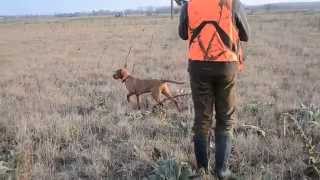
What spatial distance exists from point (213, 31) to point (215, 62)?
302mm

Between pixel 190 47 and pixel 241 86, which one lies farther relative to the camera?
pixel 241 86

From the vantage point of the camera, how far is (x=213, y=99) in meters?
5.39

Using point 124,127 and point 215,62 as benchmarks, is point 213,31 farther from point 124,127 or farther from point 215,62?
point 124,127

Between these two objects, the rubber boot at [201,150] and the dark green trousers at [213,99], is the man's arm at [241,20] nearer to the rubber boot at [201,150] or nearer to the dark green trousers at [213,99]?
the dark green trousers at [213,99]

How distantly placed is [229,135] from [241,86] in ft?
19.5

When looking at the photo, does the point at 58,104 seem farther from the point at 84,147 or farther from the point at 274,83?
the point at 274,83

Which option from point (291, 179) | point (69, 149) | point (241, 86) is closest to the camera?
point (291, 179)

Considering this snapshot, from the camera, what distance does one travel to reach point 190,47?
17.2 feet

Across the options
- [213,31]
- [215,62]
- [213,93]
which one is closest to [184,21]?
[213,31]

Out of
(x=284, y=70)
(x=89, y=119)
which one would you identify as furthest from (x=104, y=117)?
(x=284, y=70)

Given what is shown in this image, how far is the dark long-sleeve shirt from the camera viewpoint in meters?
5.00

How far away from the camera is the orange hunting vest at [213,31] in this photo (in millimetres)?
4941

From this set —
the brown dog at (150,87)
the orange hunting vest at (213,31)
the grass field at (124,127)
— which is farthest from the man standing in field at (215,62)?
the brown dog at (150,87)

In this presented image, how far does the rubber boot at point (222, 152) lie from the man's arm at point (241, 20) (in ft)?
3.26
